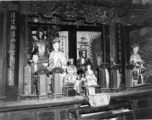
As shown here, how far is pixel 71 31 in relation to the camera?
654 centimetres

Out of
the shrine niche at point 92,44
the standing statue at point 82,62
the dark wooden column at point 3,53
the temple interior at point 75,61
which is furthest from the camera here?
the shrine niche at point 92,44

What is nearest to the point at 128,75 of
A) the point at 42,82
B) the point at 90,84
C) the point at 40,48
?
the point at 90,84

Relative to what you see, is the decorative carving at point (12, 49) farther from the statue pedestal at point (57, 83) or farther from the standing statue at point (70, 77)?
the standing statue at point (70, 77)

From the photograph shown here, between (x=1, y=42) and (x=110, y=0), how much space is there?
123 inches

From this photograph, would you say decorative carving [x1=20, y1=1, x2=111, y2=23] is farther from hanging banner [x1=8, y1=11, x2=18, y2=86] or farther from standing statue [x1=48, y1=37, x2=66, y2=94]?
standing statue [x1=48, y1=37, x2=66, y2=94]

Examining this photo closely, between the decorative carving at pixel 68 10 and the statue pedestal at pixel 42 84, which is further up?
the decorative carving at pixel 68 10

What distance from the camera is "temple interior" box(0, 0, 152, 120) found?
4.34m

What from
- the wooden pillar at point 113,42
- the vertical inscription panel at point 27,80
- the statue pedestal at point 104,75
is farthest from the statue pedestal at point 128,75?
the vertical inscription panel at point 27,80

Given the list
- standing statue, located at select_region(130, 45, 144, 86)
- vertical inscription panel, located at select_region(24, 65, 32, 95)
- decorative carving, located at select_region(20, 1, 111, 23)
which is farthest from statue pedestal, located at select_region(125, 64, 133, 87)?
vertical inscription panel, located at select_region(24, 65, 32, 95)

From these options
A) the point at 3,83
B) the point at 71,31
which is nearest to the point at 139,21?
the point at 71,31

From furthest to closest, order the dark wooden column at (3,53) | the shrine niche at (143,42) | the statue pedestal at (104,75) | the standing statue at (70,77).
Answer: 1. the shrine niche at (143,42)
2. the statue pedestal at (104,75)
3. the standing statue at (70,77)
4. the dark wooden column at (3,53)

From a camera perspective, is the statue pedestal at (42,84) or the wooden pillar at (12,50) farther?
the statue pedestal at (42,84)

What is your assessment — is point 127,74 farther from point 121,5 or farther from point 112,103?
point 121,5

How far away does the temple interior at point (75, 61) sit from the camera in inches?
171
